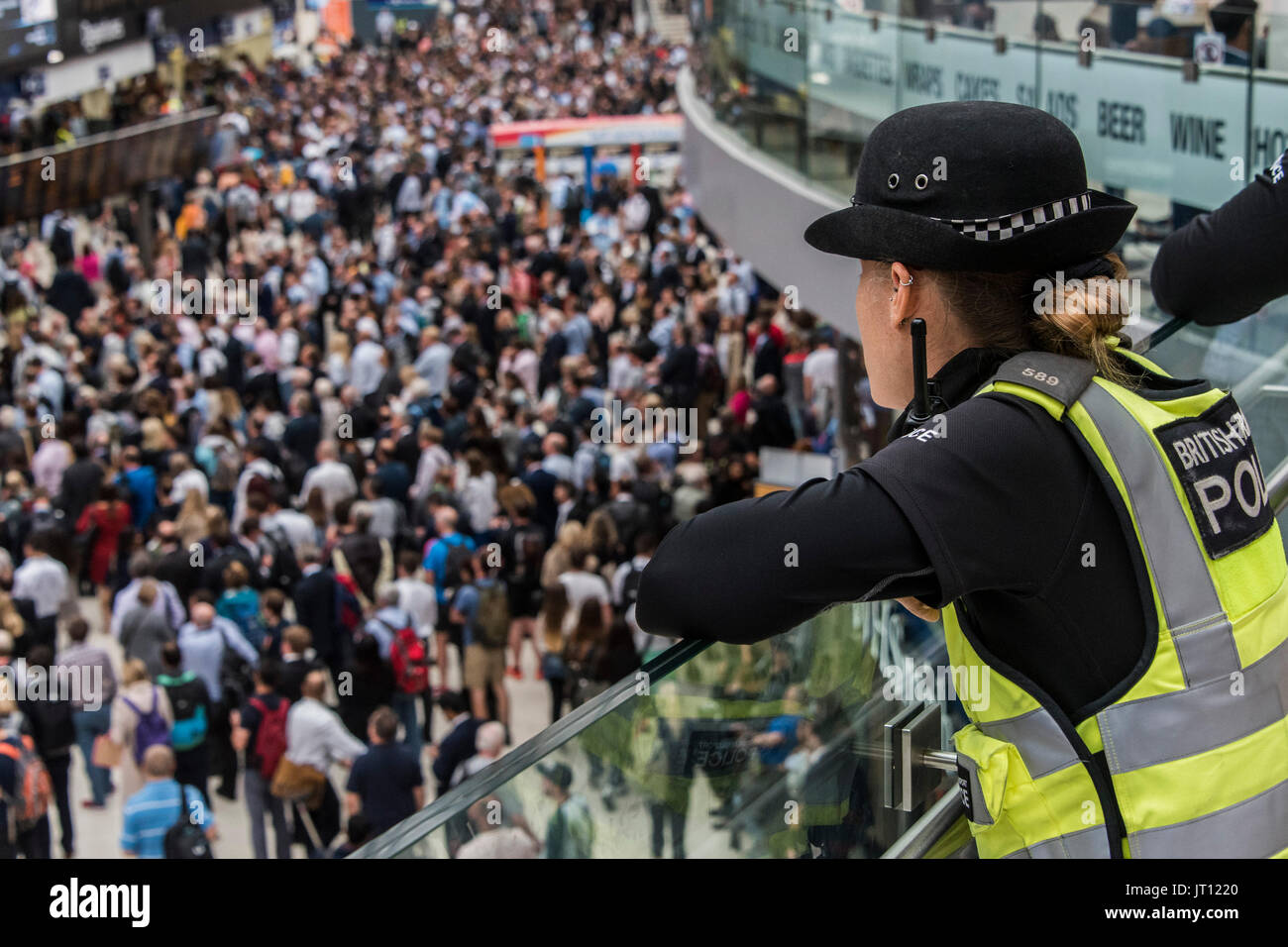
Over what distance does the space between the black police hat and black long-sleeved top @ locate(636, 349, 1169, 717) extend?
184 millimetres

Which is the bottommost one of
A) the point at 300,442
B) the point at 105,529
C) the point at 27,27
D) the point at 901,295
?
the point at 105,529

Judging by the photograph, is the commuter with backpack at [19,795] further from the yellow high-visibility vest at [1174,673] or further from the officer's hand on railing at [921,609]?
the yellow high-visibility vest at [1174,673]

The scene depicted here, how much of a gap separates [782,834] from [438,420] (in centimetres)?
1035

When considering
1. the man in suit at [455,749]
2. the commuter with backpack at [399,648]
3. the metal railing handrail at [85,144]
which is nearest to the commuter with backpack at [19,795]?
the commuter with backpack at [399,648]

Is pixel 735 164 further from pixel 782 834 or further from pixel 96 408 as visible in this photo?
pixel 782 834

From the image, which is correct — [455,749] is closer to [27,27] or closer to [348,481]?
[348,481]

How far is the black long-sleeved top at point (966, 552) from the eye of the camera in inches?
53.9

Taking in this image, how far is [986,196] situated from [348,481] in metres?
9.53

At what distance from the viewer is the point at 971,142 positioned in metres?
1.53

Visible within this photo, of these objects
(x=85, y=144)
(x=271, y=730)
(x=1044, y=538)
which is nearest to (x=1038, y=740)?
(x=1044, y=538)

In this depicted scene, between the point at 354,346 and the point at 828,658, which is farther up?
the point at 828,658

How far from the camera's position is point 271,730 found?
7660 mm

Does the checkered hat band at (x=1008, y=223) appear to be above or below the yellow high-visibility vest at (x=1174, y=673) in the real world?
above
